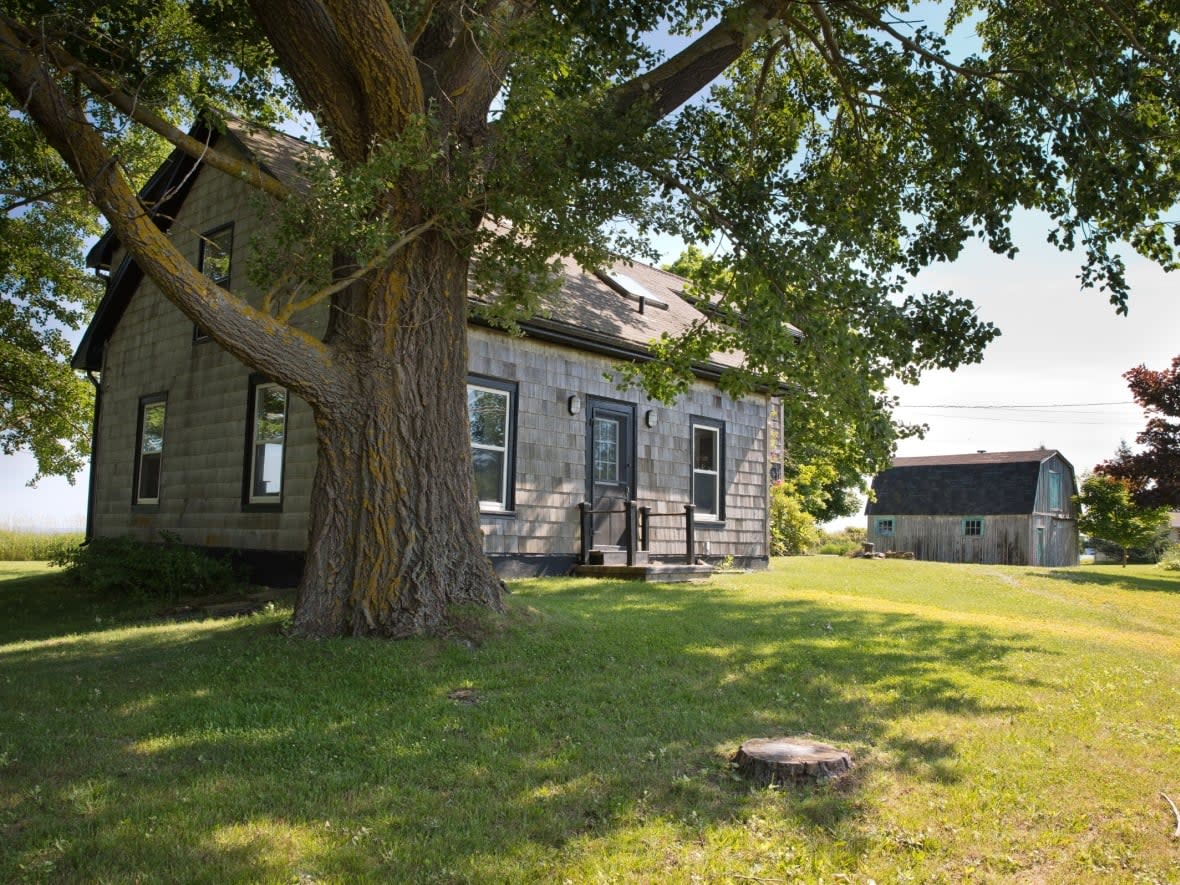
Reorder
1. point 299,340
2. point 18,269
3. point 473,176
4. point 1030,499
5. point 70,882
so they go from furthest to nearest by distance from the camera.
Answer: point 1030,499 → point 18,269 → point 473,176 → point 299,340 → point 70,882

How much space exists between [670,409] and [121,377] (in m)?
9.80

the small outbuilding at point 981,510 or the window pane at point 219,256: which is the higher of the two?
the window pane at point 219,256

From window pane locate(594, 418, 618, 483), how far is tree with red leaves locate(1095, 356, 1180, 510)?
16.7 m

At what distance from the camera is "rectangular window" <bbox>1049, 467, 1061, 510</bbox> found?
37.1 m

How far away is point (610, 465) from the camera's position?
1452 cm

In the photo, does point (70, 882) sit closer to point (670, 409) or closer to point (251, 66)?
point (251, 66)

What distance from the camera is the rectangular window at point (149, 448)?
Answer: 15.2 meters

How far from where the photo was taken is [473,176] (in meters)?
8.09

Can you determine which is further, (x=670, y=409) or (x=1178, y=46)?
(x=670, y=409)

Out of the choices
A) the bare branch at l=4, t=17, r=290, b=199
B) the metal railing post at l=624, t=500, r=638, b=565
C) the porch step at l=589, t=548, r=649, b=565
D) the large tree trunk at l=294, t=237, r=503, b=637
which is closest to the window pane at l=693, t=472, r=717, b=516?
the porch step at l=589, t=548, r=649, b=565

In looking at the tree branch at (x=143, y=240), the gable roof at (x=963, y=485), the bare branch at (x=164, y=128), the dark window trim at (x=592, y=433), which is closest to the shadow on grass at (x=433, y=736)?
the tree branch at (x=143, y=240)

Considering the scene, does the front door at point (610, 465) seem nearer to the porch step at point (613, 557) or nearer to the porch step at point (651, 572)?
the porch step at point (613, 557)

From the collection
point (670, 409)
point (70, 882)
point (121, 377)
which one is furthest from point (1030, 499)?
point (70, 882)

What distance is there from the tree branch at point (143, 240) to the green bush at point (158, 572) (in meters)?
5.75
